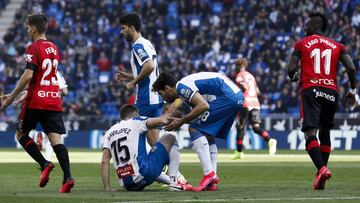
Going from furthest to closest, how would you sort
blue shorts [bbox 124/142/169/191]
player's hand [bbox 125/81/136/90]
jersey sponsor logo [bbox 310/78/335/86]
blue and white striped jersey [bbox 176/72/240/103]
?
1. player's hand [bbox 125/81/136/90]
2. jersey sponsor logo [bbox 310/78/335/86]
3. blue and white striped jersey [bbox 176/72/240/103]
4. blue shorts [bbox 124/142/169/191]

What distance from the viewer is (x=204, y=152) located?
13.9 metres

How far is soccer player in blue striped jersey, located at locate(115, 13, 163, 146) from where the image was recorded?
15.4m

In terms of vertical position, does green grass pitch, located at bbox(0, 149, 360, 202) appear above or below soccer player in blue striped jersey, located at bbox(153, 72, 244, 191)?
below

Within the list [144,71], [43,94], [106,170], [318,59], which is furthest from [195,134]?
[43,94]

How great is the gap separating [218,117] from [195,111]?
922mm

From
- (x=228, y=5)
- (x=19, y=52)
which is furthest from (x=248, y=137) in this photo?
(x=19, y=52)

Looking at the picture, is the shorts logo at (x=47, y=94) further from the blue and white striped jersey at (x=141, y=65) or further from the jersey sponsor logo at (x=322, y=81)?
the jersey sponsor logo at (x=322, y=81)

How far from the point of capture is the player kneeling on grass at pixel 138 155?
44.5ft

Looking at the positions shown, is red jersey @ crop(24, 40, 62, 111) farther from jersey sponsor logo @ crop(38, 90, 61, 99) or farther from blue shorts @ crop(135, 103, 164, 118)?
blue shorts @ crop(135, 103, 164, 118)

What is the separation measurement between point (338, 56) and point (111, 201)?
4.29 meters

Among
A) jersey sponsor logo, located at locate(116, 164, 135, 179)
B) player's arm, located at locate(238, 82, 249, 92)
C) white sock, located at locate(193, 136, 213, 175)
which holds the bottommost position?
jersey sponsor logo, located at locate(116, 164, 135, 179)

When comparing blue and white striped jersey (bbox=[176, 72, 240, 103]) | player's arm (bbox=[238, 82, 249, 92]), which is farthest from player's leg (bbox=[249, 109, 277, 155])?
blue and white striped jersey (bbox=[176, 72, 240, 103])

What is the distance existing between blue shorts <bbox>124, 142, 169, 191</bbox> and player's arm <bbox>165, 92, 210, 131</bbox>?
1.09 ft

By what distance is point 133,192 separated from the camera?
1353 centimetres
